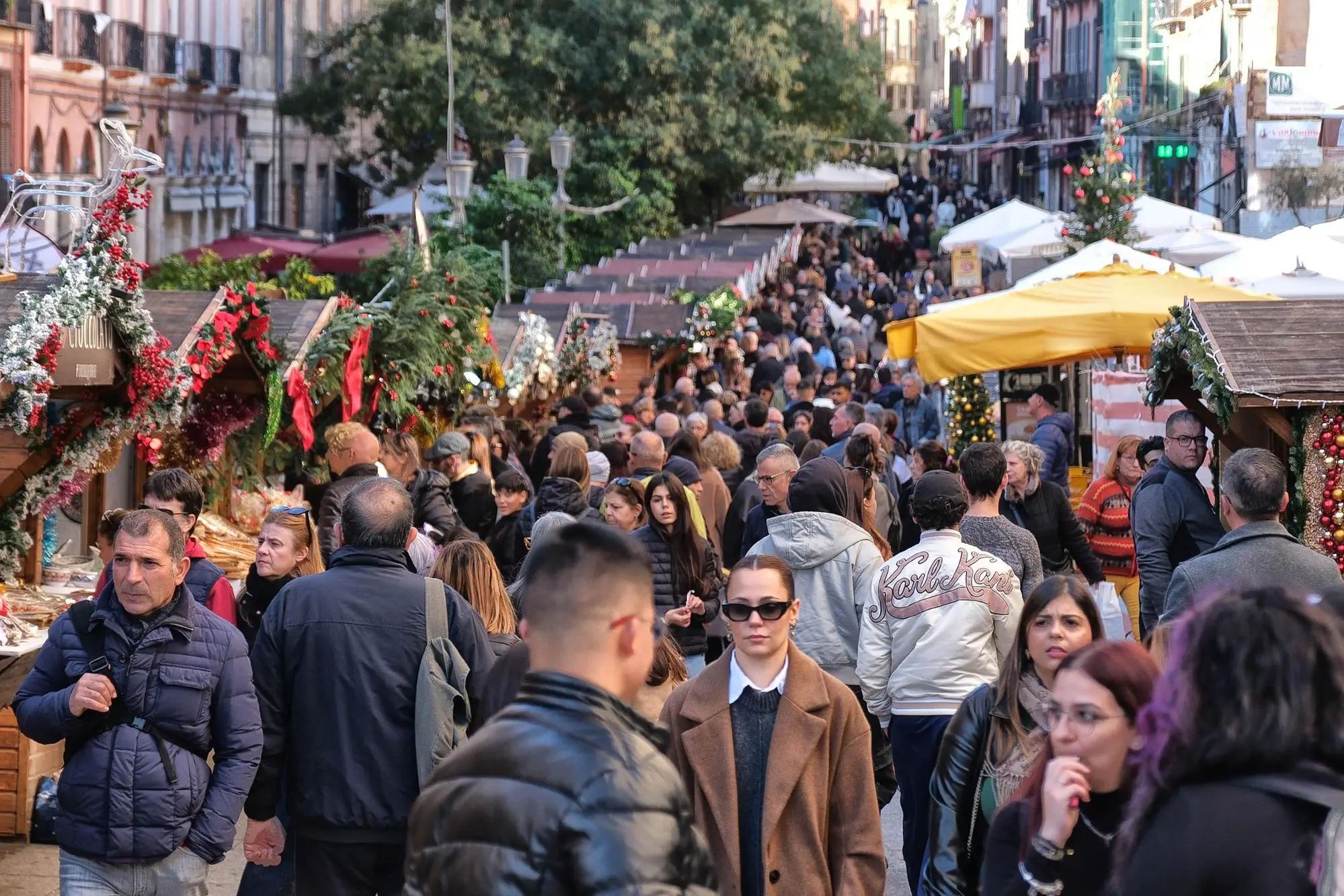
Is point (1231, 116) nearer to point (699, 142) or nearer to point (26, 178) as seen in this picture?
point (699, 142)

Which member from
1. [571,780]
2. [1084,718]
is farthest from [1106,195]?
[571,780]

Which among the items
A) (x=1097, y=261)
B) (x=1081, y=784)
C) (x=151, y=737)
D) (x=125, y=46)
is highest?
(x=125, y=46)

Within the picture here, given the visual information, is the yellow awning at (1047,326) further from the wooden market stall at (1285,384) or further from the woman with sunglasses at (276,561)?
the woman with sunglasses at (276,561)

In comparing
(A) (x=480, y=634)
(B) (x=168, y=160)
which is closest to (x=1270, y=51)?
(B) (x=168, y=160)

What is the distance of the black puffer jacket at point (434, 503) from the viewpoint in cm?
897

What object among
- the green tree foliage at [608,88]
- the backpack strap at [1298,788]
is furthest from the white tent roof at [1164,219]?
the backpack strap at [1298,788]

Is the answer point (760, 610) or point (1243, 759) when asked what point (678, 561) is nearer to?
point (760, 610)

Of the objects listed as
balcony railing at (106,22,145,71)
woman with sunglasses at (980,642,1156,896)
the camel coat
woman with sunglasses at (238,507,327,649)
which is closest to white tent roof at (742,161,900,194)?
balcony railing at (106,22,145,71)

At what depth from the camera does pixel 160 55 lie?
36.7m

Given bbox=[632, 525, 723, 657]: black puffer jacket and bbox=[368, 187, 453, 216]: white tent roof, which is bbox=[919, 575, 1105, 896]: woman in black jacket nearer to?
bbox=[632, 525, 723, 657]: black puffer jacket

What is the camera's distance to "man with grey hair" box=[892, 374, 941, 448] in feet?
53.6

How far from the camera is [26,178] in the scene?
894cm

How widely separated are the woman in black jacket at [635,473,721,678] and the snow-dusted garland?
7.97 meters

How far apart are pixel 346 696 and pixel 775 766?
132 centimetres
